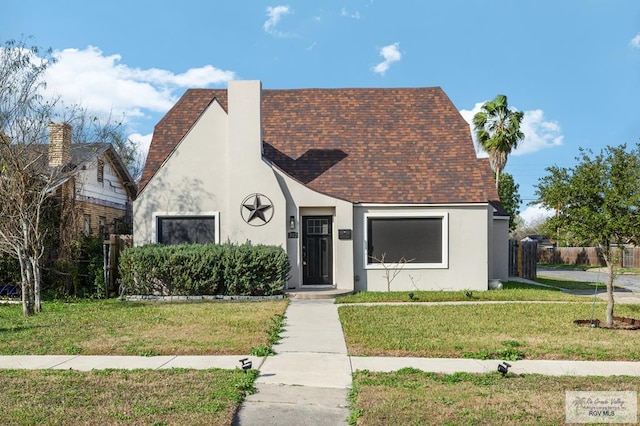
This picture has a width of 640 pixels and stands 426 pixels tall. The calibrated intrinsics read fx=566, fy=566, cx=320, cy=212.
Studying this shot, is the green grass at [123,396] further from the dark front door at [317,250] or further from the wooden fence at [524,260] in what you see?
the wooden fence at [524,260]

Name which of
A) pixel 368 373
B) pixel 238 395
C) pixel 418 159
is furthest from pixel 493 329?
pixel 418 159

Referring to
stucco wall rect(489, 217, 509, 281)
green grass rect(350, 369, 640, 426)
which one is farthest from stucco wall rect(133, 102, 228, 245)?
green grass rect(350, 369, 640, 426)

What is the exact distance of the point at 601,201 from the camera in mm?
11672

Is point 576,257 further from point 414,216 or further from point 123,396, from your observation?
point 123,396

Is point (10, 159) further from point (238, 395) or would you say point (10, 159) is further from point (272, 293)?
point (238, 395)

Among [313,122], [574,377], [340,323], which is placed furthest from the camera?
[313,122]

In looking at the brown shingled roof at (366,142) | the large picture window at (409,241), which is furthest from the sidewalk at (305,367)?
the brown shingled roof at (366,142)

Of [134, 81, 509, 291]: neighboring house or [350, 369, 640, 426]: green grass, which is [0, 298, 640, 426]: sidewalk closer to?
[350, 369, 640, 426]: green grass

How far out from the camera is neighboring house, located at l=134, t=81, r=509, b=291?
1719 cm

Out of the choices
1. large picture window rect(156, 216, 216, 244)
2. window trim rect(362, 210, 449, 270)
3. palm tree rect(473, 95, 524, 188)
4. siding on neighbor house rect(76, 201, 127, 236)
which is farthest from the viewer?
palm tree rect(473, 95, 524, 188)

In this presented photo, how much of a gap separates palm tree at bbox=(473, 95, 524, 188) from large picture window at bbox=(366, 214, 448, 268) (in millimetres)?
17192

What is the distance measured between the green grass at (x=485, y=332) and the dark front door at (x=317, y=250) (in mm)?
3907

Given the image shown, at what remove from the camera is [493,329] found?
35.2 feet

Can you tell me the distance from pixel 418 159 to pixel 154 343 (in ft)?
39.3
